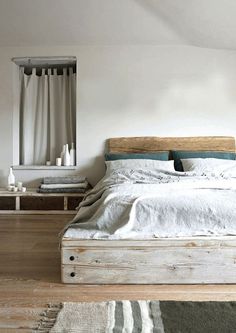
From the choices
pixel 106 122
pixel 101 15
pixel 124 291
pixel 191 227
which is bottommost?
pixel 124 291

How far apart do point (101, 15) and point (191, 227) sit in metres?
3.05

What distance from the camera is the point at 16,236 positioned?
3482 millimetres

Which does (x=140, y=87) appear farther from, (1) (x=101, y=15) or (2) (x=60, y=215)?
(2) (x=60, y=215)

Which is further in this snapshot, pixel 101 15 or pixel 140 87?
pixel 140 87

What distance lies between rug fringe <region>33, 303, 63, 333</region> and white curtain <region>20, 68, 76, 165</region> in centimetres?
325

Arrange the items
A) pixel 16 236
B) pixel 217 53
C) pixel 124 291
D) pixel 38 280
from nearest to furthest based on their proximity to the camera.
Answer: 1. pixel 124 291
2. pixel 38 280
3. pixel 16 236
4. pixel 217 53

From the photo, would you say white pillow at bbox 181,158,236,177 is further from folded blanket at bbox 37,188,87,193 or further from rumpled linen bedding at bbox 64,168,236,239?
rumpled linen bedding at bbox 64,168,236,239

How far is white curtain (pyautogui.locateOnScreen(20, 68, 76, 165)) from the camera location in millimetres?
5023

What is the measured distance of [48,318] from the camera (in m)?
1.84

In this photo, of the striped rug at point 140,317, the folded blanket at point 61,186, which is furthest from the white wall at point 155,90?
the striped rug at point 140,317

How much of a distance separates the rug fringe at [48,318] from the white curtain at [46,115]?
3245 mm

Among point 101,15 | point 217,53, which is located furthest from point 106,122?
point 217,53

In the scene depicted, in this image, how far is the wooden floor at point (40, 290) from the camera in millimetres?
1900

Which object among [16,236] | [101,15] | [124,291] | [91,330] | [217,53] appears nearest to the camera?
[91,330]
